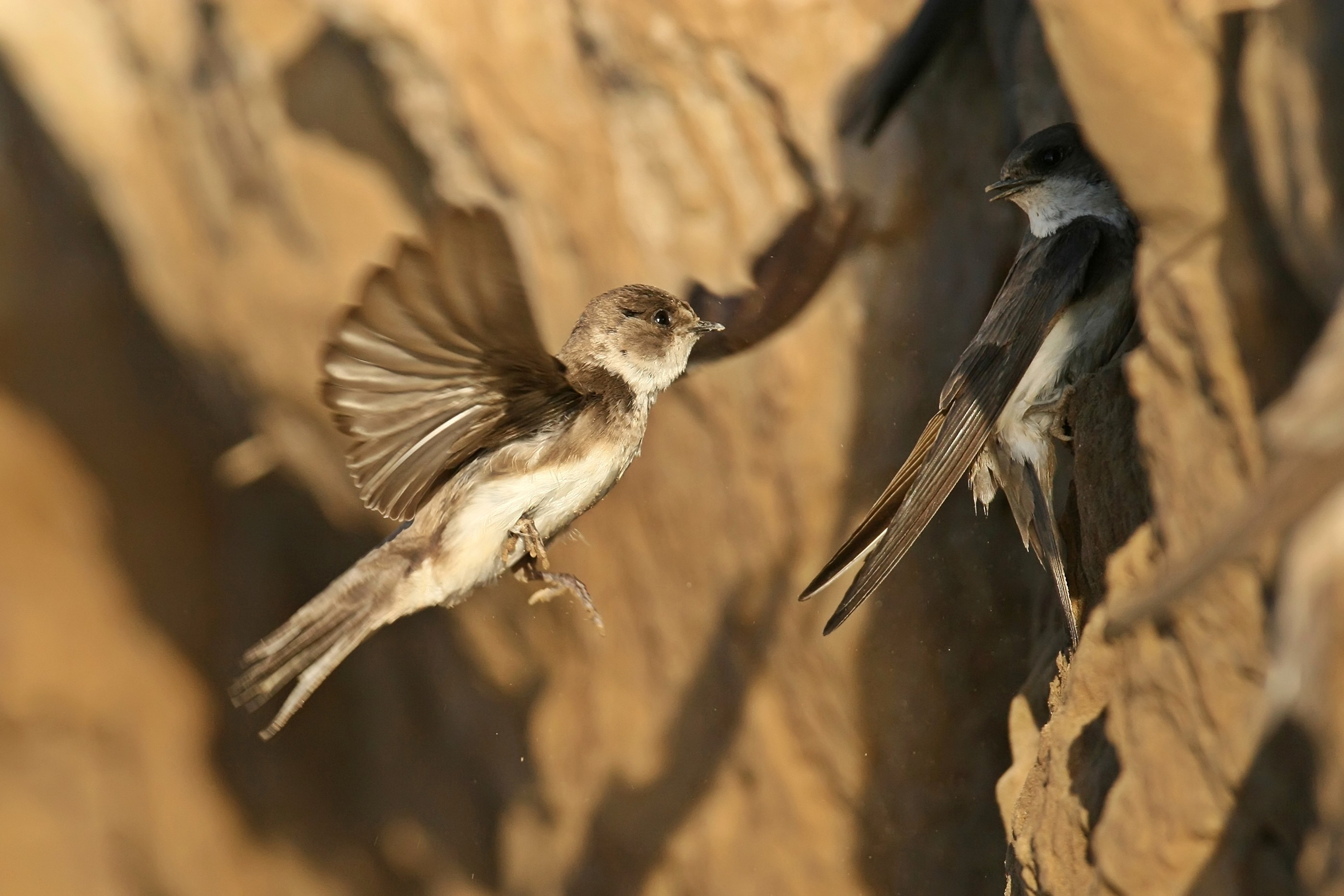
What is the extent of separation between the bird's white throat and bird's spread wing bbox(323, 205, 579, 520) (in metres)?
0.84

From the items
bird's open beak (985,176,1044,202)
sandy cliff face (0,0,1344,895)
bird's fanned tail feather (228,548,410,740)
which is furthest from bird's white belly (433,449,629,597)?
bird's open beak (985,176,1044,202)

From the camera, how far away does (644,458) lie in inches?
119

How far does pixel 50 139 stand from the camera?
347cm

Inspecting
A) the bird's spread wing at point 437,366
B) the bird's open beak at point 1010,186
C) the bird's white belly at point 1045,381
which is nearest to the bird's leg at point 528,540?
the bird's spread wing at point 437,366

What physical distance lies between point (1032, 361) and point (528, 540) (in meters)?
0.87

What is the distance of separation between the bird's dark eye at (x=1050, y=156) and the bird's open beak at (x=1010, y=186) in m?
0.02

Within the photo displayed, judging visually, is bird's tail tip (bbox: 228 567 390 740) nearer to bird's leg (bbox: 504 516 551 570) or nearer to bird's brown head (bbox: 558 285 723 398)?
bird's leg (bbox: 504 516 551 570)

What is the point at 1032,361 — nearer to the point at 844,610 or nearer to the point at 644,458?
the point at 844,610

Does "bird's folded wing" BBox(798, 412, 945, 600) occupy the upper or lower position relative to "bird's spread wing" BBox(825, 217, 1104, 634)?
lower

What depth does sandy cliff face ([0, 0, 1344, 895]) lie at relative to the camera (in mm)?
1535

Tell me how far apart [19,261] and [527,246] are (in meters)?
1.51

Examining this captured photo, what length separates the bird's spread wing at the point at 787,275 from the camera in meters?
2.69

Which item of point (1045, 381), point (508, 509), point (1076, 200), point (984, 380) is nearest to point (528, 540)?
point (508, 509)

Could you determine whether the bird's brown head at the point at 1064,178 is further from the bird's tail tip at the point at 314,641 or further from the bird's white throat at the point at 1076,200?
the bird's tail tip at the point at 314,641
